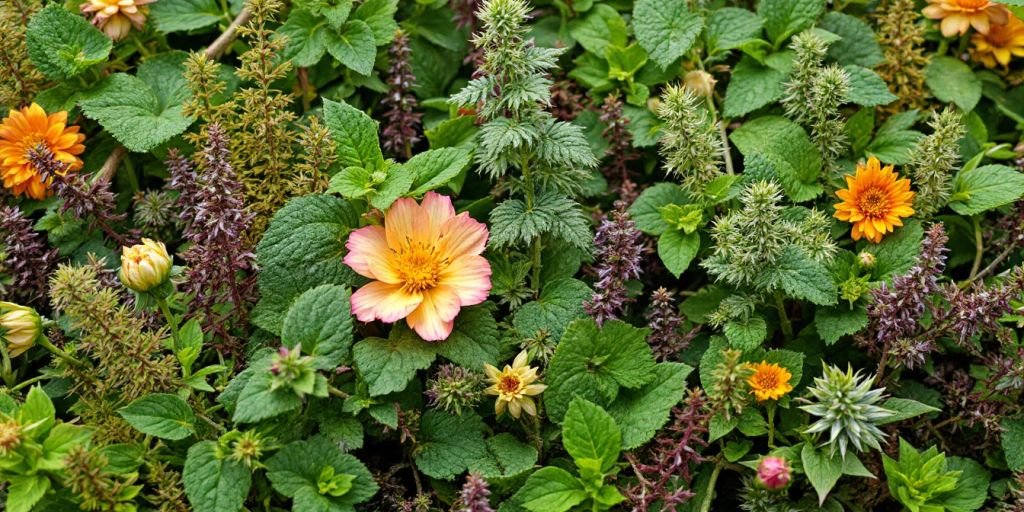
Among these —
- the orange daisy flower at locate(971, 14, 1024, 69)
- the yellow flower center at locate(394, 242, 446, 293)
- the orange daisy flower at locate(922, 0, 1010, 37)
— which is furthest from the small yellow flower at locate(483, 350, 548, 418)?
the orange daisy flower at locate(971, 14, 1024, 69)

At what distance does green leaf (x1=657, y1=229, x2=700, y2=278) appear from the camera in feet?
7.19

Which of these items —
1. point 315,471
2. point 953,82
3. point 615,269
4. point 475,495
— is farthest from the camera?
point 953,82

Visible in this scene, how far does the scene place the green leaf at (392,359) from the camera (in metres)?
1.93

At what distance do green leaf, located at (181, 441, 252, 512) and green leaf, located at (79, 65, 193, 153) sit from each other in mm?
850

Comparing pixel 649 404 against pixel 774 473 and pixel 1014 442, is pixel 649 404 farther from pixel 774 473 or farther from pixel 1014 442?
pixel 1014 442

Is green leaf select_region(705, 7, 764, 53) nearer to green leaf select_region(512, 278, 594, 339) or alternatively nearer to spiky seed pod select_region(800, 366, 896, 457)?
green leaf select_region(512, 278, 594, 339)

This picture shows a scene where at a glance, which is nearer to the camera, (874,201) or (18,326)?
(18,326)

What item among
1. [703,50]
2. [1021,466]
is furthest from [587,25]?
[1021,466]

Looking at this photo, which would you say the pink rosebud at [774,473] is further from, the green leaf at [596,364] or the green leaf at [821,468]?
the green leaf at [596,364]

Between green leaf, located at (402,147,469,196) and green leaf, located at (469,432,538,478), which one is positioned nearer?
green leaf, located at (469,432,538,478)

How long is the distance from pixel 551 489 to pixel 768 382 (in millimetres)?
525

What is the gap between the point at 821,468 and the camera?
75.7 inches

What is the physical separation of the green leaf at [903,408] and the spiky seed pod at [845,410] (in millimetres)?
49

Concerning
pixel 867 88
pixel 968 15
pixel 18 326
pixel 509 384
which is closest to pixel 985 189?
pixel 867 88
